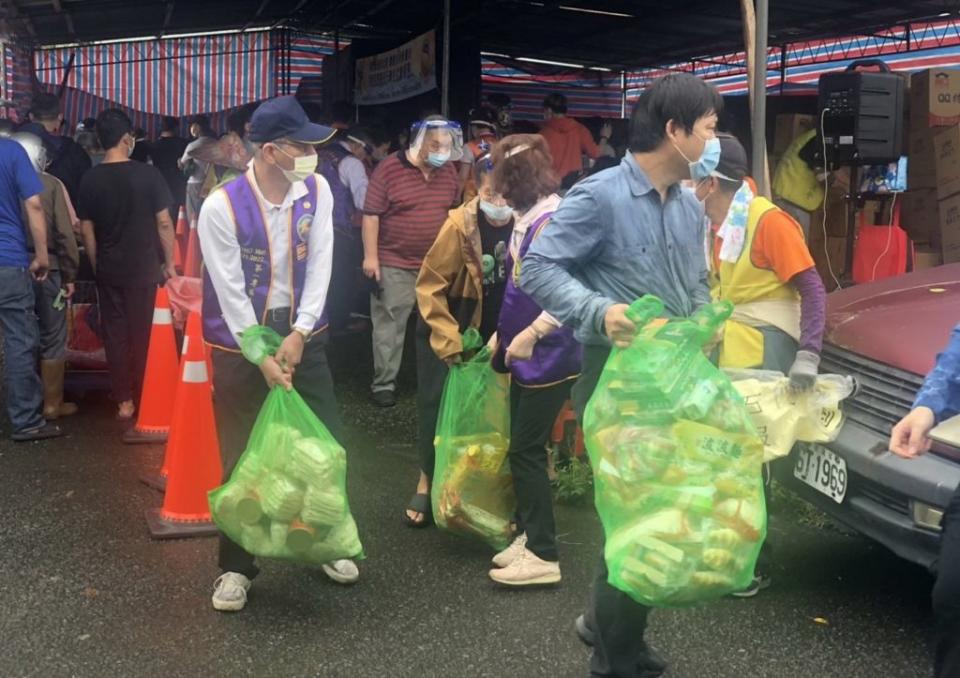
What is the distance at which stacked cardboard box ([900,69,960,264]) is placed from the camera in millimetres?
8391

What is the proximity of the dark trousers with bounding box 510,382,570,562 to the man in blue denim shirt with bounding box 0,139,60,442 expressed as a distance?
3556 mm

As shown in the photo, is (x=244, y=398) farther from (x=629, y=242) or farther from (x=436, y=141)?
(x=436, y=141)

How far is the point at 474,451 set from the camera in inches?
174

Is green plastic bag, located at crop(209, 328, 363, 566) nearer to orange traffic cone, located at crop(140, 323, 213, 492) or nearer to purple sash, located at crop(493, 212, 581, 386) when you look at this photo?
purple sash, located at crop(493, 212, 581, 386)

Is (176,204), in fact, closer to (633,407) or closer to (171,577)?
(171,577)

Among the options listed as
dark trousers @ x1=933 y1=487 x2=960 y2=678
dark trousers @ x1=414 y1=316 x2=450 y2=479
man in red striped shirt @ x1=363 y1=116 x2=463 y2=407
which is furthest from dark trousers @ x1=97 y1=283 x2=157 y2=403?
dark trousers @ x1=933 y1=487 x2=960 y2=678

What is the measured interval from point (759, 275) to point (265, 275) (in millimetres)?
1880

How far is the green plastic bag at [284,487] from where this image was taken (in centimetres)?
368

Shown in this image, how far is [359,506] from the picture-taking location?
209 inches

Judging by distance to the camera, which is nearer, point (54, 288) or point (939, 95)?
point (54, 288)

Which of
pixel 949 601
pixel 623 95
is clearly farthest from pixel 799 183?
pixel 623 95

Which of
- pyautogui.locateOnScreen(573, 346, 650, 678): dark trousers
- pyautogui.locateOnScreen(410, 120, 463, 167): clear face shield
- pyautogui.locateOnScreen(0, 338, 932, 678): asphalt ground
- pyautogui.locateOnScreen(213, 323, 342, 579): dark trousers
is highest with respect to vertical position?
pyautogui.locateOnScreen(410, 120, 463, 167): clear face shield

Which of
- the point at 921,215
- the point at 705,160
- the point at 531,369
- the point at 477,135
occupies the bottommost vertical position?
the point at 531,369

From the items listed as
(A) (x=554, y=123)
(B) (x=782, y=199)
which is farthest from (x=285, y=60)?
(B) (x=782, y=199)
